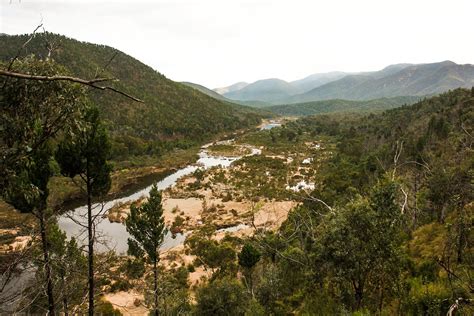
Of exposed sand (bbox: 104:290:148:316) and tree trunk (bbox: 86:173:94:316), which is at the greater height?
tree trunk (bbox: 86:173:94:316)

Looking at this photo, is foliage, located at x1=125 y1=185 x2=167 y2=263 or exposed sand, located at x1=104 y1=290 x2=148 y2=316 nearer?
foliage, located at x1=125 y1=185 x2=167 y2=263

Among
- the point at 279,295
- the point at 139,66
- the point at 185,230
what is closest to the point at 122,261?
the point at 185,230

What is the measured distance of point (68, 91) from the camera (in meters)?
5.79

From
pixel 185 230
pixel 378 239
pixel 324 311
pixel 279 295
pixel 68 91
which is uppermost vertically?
pixel 68 91

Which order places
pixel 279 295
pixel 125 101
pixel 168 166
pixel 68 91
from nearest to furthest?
pixel 68 91 < pixel 279 295 < pixel 168 166 < pixel 125 101

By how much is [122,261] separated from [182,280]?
17.6 feet

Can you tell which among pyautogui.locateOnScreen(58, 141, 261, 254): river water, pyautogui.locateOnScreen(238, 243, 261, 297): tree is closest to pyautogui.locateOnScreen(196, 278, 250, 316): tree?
pyautogui.locateOnScreen(238, 243, 261, 297): tree

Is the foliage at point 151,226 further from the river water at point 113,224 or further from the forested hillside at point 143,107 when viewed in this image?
the forested hillside at point 143,107

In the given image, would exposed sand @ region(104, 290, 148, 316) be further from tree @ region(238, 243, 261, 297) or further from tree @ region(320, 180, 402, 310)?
tree @ region(320, 180, 402, 310)

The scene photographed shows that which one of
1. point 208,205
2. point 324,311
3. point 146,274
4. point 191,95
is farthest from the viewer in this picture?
point 191,95

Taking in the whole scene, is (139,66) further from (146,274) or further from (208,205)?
(146,274)

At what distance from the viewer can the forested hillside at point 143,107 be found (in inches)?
3110

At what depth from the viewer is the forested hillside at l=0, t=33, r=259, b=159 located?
79.0 metres

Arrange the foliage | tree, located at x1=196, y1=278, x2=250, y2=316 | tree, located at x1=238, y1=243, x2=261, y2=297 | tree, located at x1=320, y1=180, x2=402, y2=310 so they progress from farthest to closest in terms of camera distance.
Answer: tree, located at x1=238, y1=243, x2=261, y2=297, the foliage, tree, located at x1=196, y1=278, x2=250, y2=316, tree, located at x1=320, y1=180, x2=402, y2=310
